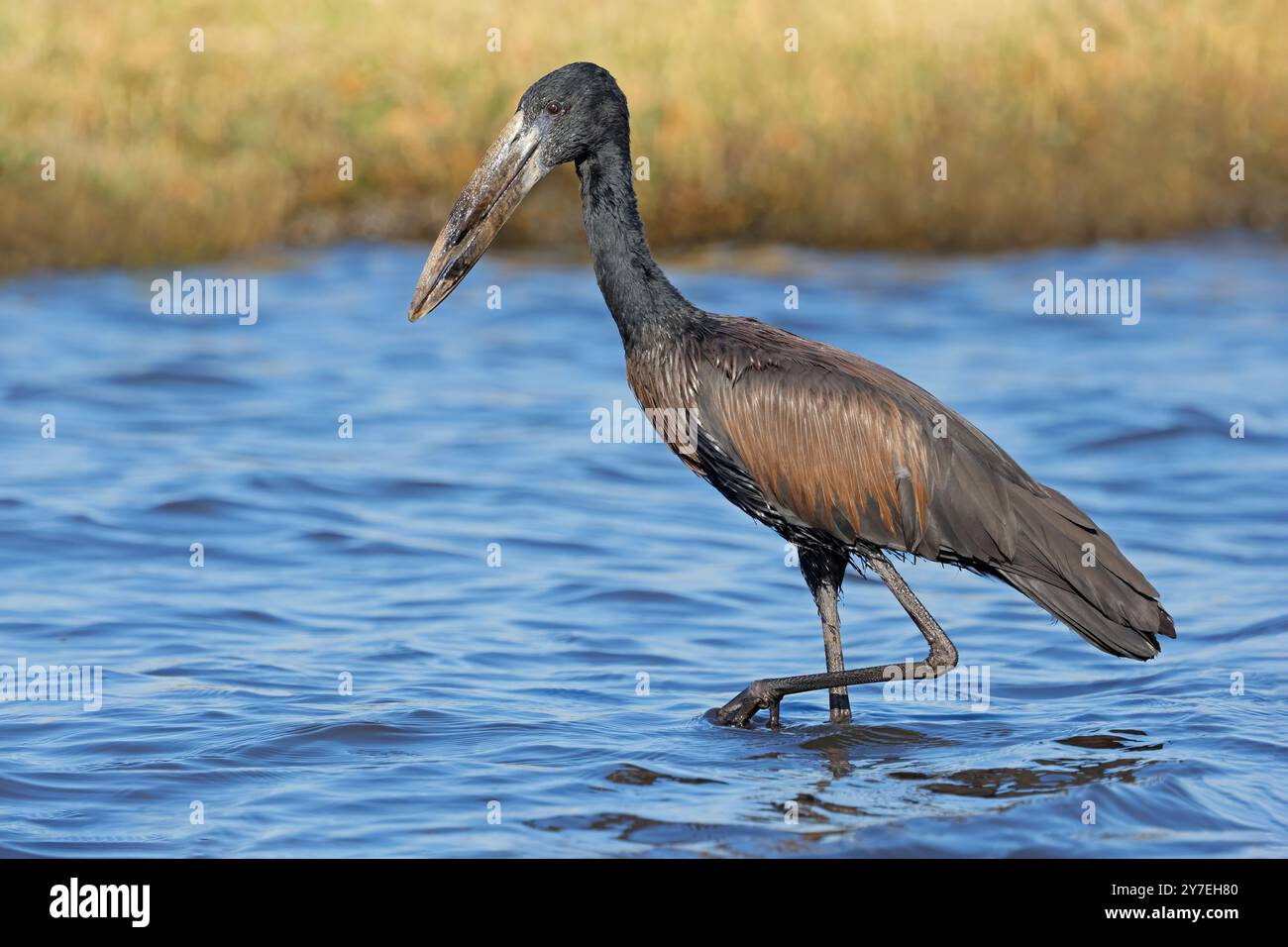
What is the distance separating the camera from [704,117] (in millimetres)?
19250

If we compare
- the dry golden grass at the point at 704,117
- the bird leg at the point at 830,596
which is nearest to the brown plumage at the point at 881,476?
the bird leg at the point at 830,596

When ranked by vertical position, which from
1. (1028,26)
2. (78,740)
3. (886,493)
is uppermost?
(1028,26)

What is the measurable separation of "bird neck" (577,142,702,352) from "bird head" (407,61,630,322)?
0.16m

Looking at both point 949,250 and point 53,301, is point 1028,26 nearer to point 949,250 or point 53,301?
point 949,250

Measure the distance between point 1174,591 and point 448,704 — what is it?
4791 millimetres

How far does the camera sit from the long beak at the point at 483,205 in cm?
788

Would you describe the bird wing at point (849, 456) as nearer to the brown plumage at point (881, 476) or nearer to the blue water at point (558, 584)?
the brown plumage at point (881, 476)

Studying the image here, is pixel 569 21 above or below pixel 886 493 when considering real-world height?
above

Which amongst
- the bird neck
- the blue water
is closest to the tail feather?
the blue water

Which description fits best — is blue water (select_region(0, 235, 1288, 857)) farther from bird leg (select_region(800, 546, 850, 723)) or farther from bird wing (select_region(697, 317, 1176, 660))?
bird wing (select_region(697, 317, 1176, 660))

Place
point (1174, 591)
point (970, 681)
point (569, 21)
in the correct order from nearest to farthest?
point (970, 681) < point (1174, 591) < point (569, 21)

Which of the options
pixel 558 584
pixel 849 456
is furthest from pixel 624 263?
pixel 558 584

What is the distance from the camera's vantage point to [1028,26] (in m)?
20.9
